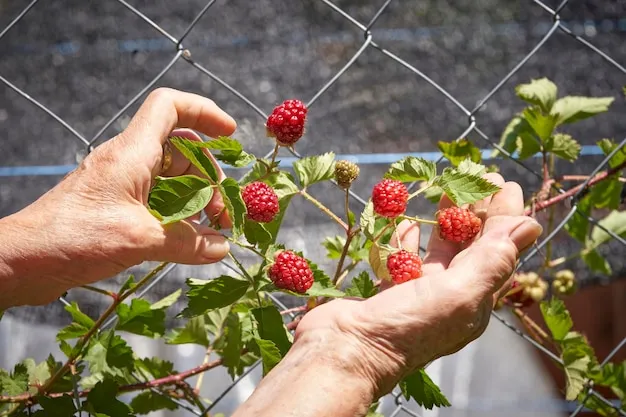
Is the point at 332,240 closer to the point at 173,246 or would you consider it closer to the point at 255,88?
the point at 173,246

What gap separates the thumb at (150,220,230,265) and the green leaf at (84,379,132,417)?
0.25 meters

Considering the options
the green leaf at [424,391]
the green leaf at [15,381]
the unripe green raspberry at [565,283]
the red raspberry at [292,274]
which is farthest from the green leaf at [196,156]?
the unripe green raspberry at [565,283]

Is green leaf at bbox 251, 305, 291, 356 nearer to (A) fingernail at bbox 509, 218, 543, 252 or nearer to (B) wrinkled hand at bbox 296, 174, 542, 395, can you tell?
(B) wrinkled hand at bbox 296, 174, 542, 395

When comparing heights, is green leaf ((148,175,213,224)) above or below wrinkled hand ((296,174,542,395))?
above

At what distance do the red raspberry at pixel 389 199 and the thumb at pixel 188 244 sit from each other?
0.18 metres

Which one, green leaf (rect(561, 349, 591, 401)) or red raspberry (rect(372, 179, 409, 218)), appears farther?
green leaf (rect(561, 349, 591, 401))

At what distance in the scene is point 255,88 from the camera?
2.16 m

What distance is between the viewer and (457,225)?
0.85 meters

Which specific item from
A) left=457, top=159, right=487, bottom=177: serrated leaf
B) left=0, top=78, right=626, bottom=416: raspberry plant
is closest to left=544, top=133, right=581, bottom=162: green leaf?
left=0, top=78, right=626, bottom=416: raspberry plant

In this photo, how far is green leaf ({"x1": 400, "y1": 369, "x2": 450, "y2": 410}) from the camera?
0.87 meters

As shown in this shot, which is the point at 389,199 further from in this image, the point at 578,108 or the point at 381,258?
the point at 578,108

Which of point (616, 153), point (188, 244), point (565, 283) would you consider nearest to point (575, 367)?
point (565, 283)

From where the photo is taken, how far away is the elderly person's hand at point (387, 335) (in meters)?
0.73

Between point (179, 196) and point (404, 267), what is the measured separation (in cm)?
26
